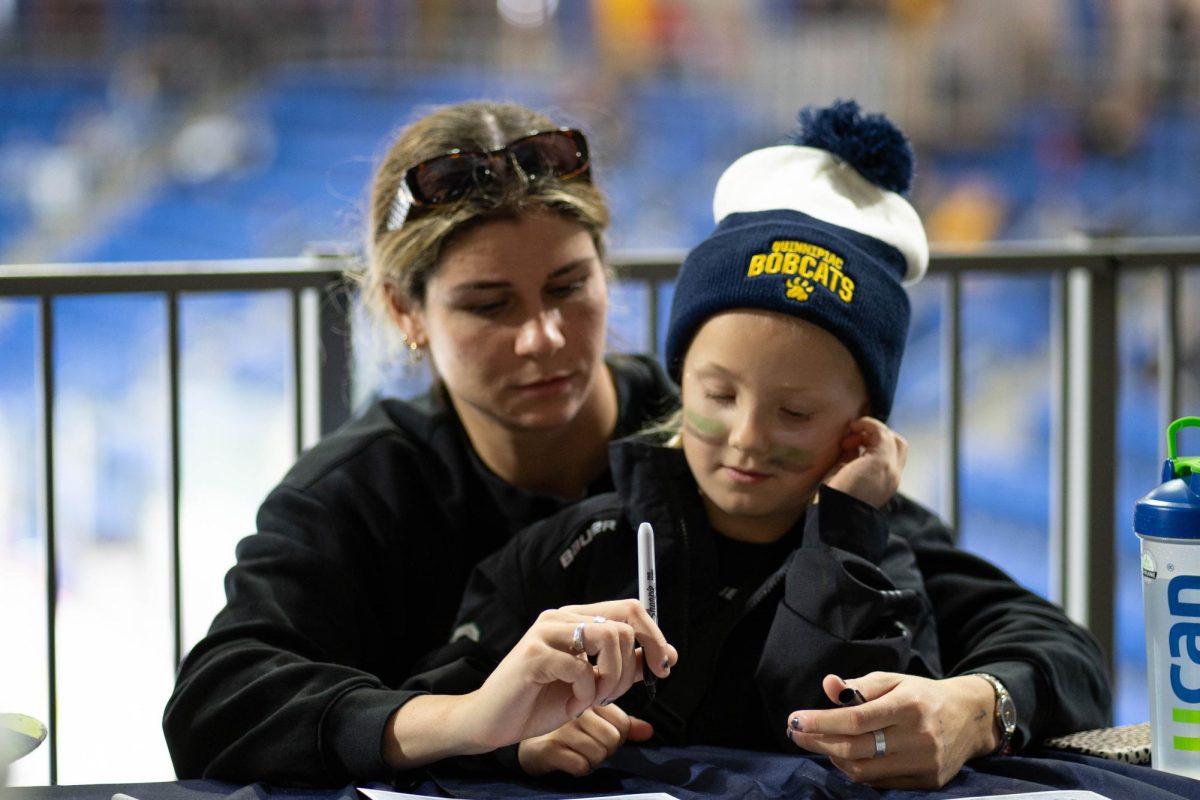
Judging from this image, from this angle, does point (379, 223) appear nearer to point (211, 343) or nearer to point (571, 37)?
point (211, 343)

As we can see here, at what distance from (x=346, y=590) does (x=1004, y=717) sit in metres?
0.70

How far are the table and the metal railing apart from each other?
998 mm

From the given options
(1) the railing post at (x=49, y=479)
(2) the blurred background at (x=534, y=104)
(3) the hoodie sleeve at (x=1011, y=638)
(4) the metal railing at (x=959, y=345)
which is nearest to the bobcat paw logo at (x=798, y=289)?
(3) the hoodie sleeve at (x=1011, y=638)

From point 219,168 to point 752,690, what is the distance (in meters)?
9.98

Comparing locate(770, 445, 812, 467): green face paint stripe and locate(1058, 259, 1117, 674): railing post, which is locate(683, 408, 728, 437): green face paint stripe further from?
locate(1058, 259, 1117, 674): railing post

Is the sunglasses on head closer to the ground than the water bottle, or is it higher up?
higher up

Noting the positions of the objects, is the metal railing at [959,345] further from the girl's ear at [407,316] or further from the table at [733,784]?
the table at [733,784]

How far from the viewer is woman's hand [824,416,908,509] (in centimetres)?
138

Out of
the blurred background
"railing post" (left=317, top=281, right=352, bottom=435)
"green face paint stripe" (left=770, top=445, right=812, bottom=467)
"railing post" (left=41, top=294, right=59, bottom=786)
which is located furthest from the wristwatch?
the blurred background

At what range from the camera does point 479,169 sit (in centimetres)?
159

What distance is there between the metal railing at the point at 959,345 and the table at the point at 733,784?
100 cm

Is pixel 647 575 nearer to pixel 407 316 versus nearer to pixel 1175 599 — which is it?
pixel 1175 599

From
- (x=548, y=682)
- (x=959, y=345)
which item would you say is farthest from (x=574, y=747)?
(x=959, y=345)

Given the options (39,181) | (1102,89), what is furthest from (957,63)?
(39,181)
